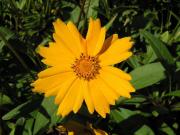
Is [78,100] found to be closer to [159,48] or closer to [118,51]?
[118,51]

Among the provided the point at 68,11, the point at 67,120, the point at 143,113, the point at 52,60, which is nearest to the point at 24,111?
the point at 67,120

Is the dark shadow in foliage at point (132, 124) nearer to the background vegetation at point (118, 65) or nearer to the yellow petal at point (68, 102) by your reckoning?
the background vegetation at point (118, 65)

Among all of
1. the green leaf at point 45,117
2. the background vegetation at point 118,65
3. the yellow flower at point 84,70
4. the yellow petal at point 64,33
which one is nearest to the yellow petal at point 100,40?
the yellow flower at point 84,70

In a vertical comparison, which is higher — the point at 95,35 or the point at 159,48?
the point at 95,35

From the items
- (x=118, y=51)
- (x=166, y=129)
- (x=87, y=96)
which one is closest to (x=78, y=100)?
(x=87, y=96)

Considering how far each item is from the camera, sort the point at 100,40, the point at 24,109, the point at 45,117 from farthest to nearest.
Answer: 1. the point at 24,109
2. the point at 45,117
3. the point at 100,40

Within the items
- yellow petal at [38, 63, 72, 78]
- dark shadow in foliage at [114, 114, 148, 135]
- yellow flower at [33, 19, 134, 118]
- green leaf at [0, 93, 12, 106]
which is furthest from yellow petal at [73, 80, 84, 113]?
green leaf at [0, 93, 12, 106]
